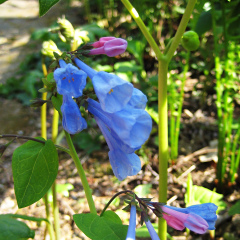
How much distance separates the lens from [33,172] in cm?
83

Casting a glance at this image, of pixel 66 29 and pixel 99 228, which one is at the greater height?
pixel 66 29

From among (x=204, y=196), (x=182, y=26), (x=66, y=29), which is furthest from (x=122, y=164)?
(x=204, y=196)

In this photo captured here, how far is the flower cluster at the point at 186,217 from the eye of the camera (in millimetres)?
750

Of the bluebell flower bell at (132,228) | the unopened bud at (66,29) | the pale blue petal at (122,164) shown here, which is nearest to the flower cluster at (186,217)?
the bluebell flower bell at (132,228)

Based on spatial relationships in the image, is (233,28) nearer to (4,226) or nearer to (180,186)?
(180,186)

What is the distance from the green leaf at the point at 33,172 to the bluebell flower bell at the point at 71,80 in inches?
10.0

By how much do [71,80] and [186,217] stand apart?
43 centimetres

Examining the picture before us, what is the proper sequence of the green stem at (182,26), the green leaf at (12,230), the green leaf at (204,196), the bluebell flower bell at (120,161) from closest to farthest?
the bluebell flower bell at (120,161), the green stem at (182,26), the green leaf at (12,230), the green leaf at (204,196)

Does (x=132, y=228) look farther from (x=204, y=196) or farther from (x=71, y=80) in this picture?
(x=204, y=196)

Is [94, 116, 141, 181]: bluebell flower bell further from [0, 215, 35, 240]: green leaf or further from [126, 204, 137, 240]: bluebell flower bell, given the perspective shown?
[0, 215, 35, 240]: green leaf

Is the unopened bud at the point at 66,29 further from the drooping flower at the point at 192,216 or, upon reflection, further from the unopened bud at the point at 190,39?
the drooping flower at the point at 192,216

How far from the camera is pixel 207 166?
1992mm

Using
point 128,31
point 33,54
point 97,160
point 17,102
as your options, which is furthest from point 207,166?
point 33,54

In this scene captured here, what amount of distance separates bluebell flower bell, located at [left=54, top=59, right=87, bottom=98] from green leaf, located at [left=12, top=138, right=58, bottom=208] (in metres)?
0.25
